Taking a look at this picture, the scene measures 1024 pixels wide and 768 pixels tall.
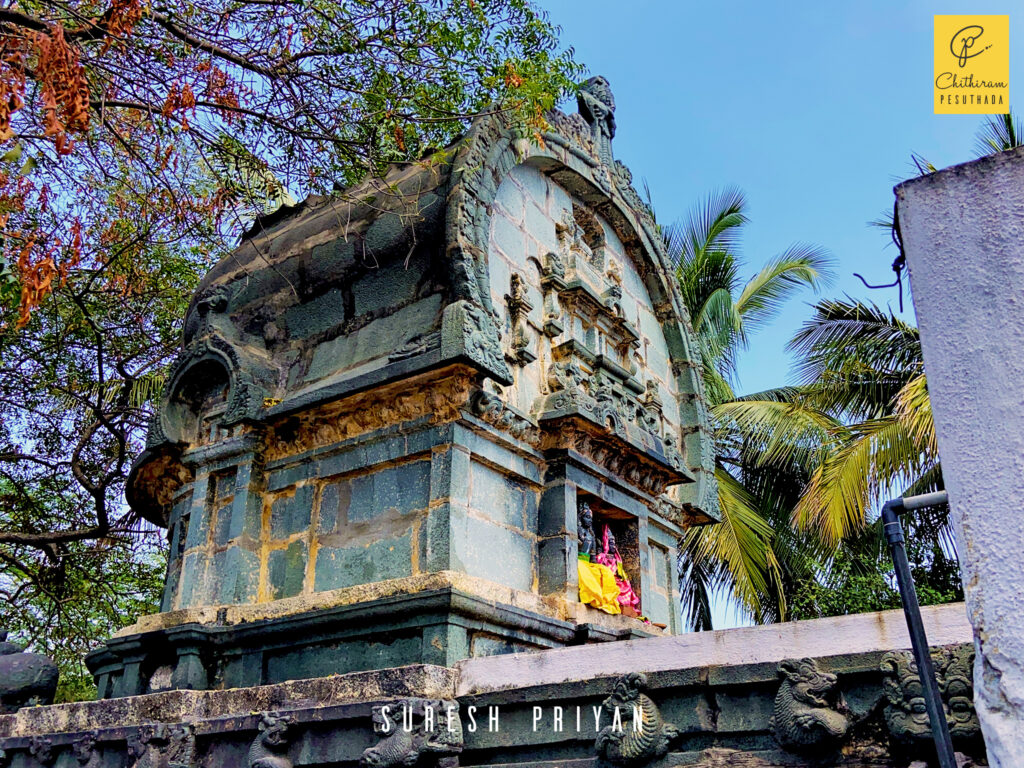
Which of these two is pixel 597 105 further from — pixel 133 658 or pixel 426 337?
pixel 133 658

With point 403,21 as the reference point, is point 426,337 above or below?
below

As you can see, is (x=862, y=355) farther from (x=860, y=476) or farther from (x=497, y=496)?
(x=497, y=496)

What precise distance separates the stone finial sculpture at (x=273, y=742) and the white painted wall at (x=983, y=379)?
4.20m

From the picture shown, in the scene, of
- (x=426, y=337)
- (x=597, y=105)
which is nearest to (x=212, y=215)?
(x=426, y=337)

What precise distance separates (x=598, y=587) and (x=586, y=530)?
46cm

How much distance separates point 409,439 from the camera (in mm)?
6574

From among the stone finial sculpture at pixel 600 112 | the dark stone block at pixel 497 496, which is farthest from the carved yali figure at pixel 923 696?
the stone finial sculpture at pixel 600 112

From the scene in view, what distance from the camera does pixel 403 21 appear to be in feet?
21.7

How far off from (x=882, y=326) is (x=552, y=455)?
366 inches

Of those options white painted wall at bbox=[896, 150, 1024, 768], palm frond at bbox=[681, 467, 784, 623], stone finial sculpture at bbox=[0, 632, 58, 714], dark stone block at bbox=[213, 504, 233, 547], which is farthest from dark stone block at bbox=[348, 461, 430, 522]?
palm frond at bbox=[681, 467, 784, 623]

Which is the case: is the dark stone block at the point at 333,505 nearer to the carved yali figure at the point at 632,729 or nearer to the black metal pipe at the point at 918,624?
the carved yali figure at the point at 632,729

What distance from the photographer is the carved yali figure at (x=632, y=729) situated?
14.3 feet

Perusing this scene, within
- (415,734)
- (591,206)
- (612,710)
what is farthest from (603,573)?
(591,206)

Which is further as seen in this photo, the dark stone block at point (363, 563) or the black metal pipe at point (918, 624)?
the dark stone block at point (363, 563)
